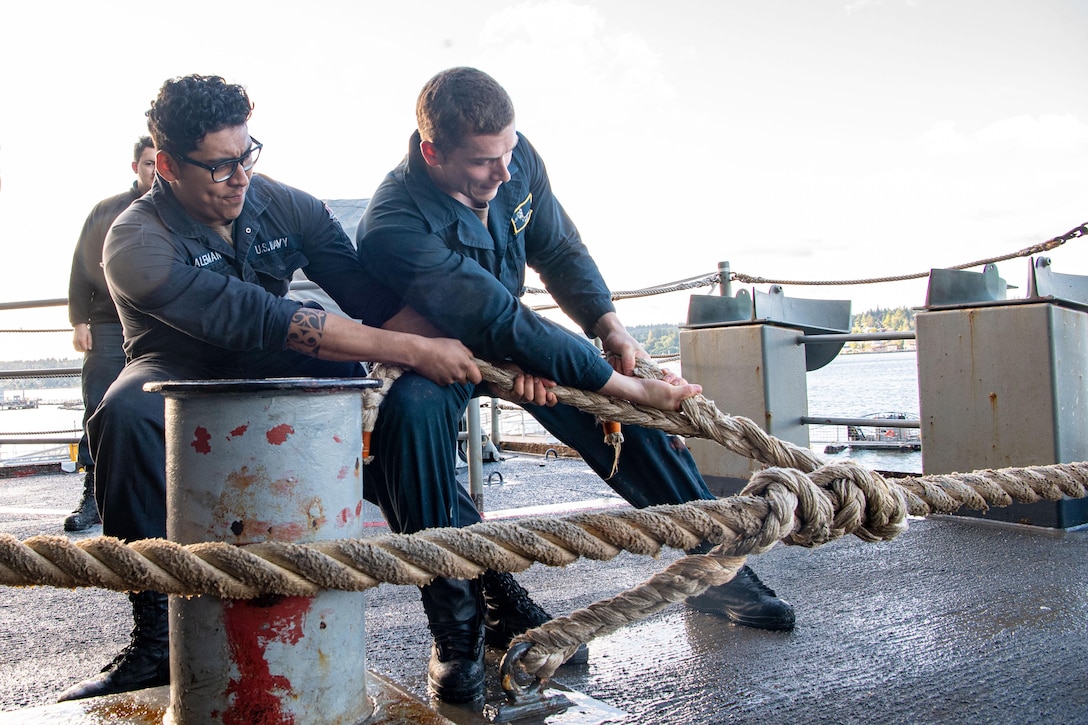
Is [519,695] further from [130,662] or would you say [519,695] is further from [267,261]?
[267,261]

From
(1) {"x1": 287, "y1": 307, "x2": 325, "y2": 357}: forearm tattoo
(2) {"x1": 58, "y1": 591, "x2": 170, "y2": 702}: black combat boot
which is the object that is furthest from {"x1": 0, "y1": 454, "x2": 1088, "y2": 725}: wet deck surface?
(1) {"x1": 287, "y1": 307, "x2": 325, "y2": 357}: forearm tattoo

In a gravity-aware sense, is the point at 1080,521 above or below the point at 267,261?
below

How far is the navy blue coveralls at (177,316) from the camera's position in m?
1.86

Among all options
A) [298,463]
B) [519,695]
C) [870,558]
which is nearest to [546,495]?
[870,558]

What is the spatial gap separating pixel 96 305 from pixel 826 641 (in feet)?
10.9

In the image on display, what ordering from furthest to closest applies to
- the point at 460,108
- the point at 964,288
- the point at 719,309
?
the point at 719,309
the point at 964,288
the point at 460,108

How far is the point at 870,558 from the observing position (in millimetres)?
2984

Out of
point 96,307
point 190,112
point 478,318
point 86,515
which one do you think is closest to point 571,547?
point 478,318

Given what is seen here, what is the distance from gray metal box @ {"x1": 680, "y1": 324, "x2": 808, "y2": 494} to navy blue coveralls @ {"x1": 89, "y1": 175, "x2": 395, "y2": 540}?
2.74 meters

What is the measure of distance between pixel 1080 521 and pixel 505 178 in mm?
2996

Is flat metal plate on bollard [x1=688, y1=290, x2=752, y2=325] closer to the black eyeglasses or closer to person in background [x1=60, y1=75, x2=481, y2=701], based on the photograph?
person in background [x1=60, y1=75, x2=481, y2=701]

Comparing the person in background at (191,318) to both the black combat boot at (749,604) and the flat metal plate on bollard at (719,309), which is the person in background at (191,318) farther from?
the flat metal plate on bollard at (719,309)

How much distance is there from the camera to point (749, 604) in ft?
7.38

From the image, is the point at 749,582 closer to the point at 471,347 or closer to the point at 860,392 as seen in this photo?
the point at 471,347
